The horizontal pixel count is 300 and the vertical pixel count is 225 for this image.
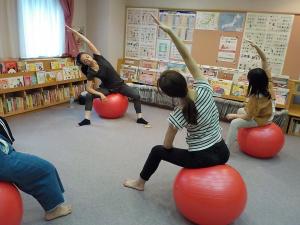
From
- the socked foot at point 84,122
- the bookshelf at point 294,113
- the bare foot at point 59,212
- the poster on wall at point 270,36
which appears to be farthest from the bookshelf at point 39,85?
the bookshelf at point 294,113

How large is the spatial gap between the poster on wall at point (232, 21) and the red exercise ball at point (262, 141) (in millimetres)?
1792

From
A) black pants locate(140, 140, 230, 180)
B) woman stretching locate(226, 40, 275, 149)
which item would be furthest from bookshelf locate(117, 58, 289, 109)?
black pants locate(140, 140, 230, 180)

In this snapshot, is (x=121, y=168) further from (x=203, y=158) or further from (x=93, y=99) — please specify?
(x=93, y=99)

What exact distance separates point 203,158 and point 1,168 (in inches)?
48.0

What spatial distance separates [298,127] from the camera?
374 cm

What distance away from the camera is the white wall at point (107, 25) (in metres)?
4.72

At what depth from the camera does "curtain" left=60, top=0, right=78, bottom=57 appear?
4438 millimetres

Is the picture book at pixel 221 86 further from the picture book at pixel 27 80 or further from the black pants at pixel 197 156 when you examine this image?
the picture book at pixel 27 80

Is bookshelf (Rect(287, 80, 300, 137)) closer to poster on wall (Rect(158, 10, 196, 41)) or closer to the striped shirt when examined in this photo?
poster on wall (Rect(158, 10, 196, 41))

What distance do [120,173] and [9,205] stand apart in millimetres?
1099

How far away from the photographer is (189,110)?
63.5 inches

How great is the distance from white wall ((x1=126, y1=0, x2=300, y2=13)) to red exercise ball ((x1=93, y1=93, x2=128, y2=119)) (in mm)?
1841

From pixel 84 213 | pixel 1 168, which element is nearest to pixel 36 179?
pixel 1 168

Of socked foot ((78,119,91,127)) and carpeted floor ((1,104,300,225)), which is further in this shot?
socked foot ((78,119,91,127))
